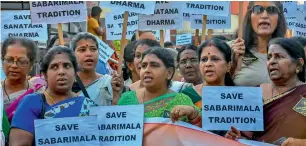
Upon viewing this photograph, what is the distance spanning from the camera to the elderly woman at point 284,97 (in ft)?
13.0

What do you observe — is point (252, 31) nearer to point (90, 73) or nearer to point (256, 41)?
point (256, 41)

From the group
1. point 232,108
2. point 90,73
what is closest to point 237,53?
point 232,108

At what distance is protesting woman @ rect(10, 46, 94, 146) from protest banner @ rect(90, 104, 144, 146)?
0.16m

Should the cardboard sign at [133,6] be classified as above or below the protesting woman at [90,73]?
above

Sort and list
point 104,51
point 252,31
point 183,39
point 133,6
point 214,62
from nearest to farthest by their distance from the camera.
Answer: point 214,62, point 252,31, point 133,6, point 104,51, point 183,39

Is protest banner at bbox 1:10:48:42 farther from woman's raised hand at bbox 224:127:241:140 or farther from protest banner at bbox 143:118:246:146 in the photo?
woman's raised hand at bbox 224:127:241:140

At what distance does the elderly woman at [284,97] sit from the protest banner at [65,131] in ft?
2.87

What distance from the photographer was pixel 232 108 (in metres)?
4.03

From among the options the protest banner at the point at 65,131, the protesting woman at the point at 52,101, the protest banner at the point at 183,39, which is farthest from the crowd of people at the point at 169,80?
the protest banner at the point at 183,39

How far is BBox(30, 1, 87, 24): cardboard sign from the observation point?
5.70 meters

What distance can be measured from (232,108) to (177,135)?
383mm

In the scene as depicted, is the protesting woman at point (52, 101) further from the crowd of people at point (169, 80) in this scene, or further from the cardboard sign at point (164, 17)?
the cardboard sign at point (164, 17)

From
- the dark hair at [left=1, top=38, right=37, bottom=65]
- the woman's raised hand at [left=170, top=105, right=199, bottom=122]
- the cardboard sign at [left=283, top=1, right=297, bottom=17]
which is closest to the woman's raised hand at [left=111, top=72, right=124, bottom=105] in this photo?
the dark hair at [left=1, top=38, right=37, bottom=65]

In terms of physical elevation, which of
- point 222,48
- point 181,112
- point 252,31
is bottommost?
point 181,112
